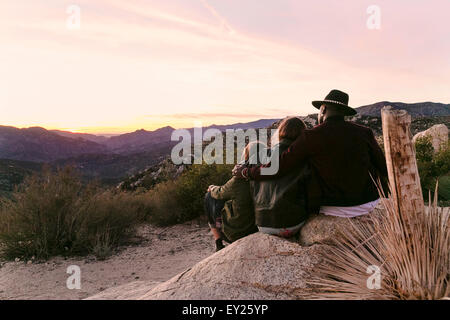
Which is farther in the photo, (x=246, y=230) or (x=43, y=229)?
(x=43, y=229)

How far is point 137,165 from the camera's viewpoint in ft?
129

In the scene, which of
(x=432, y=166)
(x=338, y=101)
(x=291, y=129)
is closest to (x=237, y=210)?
(x=291, y=129)

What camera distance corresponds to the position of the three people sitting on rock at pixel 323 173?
346cm

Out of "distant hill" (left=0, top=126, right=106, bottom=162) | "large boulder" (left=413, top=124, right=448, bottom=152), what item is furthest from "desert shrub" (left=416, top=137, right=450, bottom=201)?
"distant hill" (left=0, top=126, right=106, bottom=162)

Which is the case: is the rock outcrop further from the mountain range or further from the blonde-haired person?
the mountain range

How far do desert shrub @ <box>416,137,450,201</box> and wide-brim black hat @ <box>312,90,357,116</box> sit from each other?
316 inches

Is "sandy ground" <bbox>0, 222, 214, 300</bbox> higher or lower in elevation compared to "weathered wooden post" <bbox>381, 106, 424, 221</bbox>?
lower

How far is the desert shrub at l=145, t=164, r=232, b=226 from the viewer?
9.36 m

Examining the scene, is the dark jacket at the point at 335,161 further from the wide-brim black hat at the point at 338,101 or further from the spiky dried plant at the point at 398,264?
the spiky dried plant at the point at 398,264

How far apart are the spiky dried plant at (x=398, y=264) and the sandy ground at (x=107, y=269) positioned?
3781 millimetres

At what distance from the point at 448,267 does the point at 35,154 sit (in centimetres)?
5855

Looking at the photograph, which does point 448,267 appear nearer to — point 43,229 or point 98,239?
point 98,239

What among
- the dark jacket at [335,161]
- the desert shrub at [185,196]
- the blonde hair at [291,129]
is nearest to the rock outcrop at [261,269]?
the dark jacket at [335,161]
